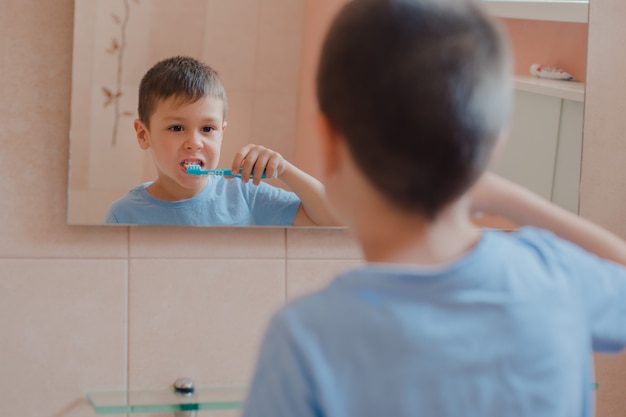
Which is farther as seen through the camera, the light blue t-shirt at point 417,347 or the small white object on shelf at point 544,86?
the small white object on shelf at point 544,86

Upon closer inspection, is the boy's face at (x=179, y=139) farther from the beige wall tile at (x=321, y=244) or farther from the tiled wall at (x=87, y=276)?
the beige wall tile at (x=321, y=244)

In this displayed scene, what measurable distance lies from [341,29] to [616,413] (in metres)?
1.37

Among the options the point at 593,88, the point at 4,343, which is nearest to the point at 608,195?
the point at 593,88

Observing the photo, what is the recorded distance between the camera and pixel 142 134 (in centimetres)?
137

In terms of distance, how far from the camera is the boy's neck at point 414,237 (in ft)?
1.81

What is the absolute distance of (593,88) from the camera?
5.27 feet

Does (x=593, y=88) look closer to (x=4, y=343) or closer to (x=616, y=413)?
(x=616, y=413)

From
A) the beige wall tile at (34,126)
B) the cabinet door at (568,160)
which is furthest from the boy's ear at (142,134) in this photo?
the cabinet door at (568,160)

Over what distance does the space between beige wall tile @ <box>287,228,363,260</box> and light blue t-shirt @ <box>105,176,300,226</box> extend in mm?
59

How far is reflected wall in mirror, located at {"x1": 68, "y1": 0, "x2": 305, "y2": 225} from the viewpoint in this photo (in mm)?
1353

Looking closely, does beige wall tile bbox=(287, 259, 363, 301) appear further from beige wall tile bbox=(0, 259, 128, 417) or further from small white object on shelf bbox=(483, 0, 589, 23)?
small white object on shelf bbox=(483, 0, 589, 23)

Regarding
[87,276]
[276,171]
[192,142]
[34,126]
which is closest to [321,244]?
[276,171]

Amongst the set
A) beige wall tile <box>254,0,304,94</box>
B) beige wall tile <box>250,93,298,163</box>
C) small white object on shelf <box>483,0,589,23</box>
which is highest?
small white object on shelf <box>483,0,589,23</box>

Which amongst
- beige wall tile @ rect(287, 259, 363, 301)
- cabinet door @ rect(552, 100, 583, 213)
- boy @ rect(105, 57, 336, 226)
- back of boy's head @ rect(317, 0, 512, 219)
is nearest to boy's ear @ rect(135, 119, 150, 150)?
boy @ rect(105, 57, 336, 226)
